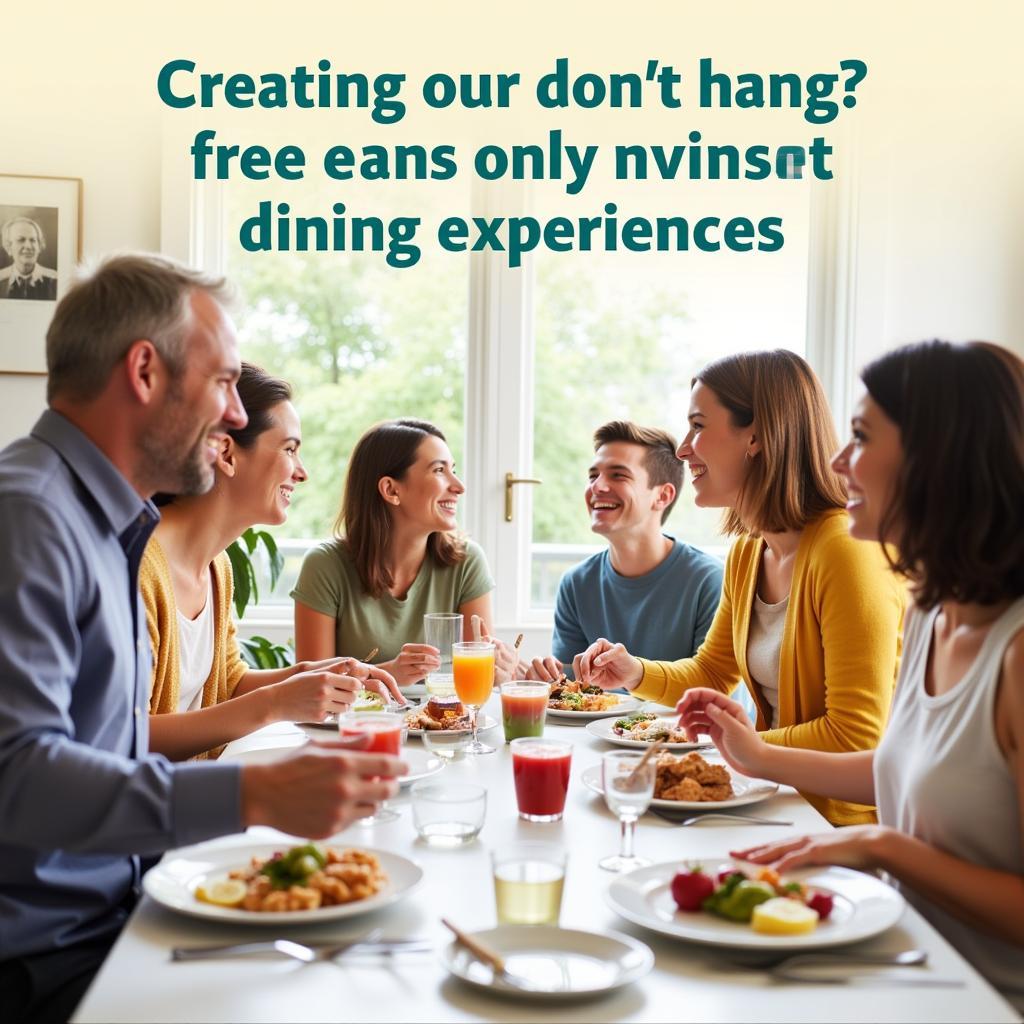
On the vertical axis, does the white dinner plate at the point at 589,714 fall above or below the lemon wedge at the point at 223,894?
below

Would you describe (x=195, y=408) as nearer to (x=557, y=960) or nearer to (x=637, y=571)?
(x=557, y=960)

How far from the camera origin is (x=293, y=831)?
1.20m

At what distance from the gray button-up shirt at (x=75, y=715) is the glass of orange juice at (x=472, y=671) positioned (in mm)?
648

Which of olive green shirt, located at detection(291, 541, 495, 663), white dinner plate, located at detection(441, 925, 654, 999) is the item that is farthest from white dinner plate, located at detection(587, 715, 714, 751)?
olive green shirt, located at detection(291, 541, 495, 663)

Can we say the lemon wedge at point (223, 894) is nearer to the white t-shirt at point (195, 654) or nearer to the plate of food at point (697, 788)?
the plate of food at point (697, 788)

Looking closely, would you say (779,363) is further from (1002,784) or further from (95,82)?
(95,82)

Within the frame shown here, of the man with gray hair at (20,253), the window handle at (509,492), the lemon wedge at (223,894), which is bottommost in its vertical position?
the lemon wedge at (223,894)

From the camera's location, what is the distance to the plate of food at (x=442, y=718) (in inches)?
80.7

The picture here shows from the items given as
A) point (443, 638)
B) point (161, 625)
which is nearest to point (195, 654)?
point (161, 625)

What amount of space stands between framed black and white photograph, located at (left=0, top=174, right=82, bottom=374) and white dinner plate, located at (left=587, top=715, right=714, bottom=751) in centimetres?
274

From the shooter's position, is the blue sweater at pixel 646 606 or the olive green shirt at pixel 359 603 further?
the blue sweater at pixel 646 606

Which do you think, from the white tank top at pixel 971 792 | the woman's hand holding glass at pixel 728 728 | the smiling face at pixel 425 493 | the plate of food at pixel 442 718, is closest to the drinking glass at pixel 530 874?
the white tank top at pixel 971 792

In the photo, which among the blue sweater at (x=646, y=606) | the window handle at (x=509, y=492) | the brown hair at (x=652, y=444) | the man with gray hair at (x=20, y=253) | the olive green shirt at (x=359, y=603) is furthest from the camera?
the window handle at (x=509, y=492)

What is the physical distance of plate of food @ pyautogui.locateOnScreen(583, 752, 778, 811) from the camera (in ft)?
5.22
